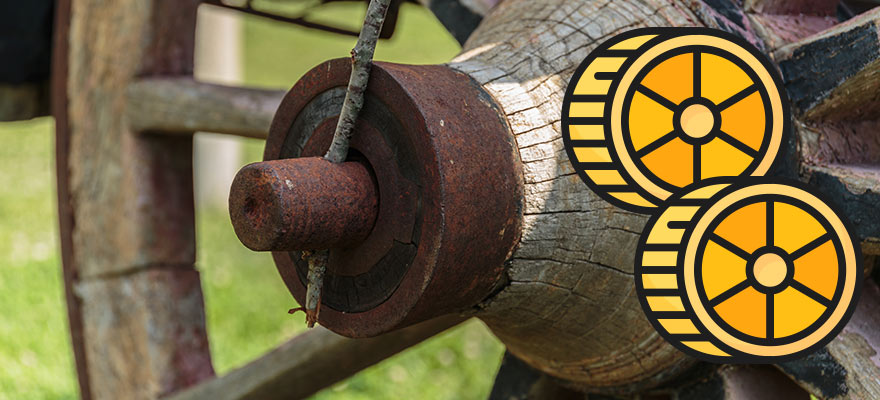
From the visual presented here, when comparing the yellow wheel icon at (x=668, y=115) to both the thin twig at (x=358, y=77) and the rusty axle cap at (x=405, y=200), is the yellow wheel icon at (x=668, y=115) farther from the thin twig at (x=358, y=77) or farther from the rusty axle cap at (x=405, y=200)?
the thin twig at (x=358, y=77)

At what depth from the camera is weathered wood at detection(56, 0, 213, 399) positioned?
5.28 feet

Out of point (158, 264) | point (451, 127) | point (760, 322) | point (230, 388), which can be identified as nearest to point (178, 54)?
point (158, 264)

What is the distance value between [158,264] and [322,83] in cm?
85

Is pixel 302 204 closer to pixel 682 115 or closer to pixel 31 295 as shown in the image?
pixel 682 115

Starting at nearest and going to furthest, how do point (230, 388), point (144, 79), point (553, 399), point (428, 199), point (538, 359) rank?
point (428, 199), point (538, 359), point (553, 399), point (230, 388), point (144, 79)

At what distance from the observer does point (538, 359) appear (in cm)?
109

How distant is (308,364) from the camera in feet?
4.51

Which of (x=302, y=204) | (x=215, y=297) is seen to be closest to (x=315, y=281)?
(x=302, y=204)

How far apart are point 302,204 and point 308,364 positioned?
0.63 m

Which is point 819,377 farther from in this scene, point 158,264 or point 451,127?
point 158,264

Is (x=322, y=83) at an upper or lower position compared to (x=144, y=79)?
upper

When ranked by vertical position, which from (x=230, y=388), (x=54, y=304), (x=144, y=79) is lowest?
(x=54, y=304)

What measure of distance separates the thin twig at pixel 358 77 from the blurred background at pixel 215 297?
94 centimetres

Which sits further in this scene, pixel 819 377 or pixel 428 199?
pixel 819 377
